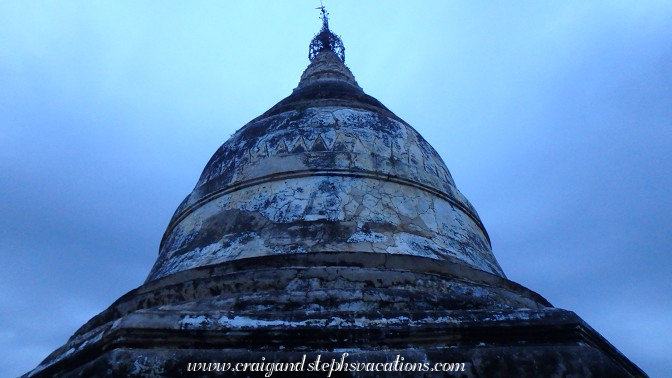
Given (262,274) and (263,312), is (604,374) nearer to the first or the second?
(263,312)

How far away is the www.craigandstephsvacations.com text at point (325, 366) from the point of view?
2.94m

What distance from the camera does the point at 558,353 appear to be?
10.0ft

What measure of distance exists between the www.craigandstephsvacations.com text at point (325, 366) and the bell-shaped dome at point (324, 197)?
133cm

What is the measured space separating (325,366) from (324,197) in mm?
2115

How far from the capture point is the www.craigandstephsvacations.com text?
9.64 ft

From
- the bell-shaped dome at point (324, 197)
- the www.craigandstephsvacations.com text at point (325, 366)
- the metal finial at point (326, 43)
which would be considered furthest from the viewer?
the metal finial at point (326, 43)

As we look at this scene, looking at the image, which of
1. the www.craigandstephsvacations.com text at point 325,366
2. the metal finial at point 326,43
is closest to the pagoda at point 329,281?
the www.craigandstephsvacations.com text at point 325,366

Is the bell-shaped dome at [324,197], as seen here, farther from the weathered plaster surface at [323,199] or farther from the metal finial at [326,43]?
the metal finial at [326,43]

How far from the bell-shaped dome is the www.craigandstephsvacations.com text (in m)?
1.33

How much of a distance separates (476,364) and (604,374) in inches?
24.8

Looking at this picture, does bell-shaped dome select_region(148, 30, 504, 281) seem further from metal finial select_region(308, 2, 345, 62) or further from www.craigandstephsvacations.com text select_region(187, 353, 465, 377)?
metal finial select_region(308, 2, 345, 62)

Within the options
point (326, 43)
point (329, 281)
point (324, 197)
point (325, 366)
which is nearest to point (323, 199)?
point (324, 197)

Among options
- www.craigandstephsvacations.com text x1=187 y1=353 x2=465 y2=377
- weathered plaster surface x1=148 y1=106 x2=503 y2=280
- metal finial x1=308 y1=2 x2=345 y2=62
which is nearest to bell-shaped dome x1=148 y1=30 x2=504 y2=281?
weathered plaster surface x1=148 y1=106 x2=503 y2=280

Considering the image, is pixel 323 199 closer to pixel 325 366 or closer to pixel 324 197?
pixel 324 197
